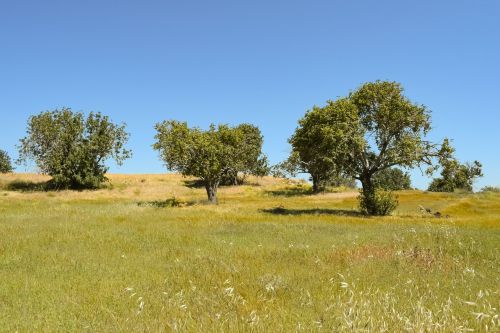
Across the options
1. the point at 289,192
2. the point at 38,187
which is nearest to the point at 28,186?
the point at 38,187

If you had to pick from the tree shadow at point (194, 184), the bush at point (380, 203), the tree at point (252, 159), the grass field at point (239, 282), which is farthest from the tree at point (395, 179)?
the grass field at point (239, 282)

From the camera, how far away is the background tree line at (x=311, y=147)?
42.2 m

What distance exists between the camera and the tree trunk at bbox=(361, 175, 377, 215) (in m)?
43.3

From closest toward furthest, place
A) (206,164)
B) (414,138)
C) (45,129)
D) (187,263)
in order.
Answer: (187,263), (414,138), (206,164), (45,129)

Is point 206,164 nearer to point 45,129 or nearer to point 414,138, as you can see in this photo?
point 414,138

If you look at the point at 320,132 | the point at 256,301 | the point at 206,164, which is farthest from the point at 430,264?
the point at 206,164

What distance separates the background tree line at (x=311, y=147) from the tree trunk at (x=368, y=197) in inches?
3.9

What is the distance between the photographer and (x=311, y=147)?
1774 inches

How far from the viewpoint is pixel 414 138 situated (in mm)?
42656

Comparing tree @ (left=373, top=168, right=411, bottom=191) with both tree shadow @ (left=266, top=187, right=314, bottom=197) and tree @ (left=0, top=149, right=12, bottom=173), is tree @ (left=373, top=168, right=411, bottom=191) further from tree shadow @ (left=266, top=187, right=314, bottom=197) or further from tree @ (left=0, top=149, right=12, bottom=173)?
tree @ (left=0, top=149, right=12, bottom=173)

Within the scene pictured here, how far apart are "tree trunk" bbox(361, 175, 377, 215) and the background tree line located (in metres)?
0.10

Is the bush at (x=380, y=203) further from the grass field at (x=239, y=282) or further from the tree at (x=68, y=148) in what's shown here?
the tree at (x=68, y=148)

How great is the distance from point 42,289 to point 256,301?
5557 millimetres

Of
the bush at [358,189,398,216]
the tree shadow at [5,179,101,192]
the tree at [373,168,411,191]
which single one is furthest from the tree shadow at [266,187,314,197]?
the tree at [373,168,411,191]
